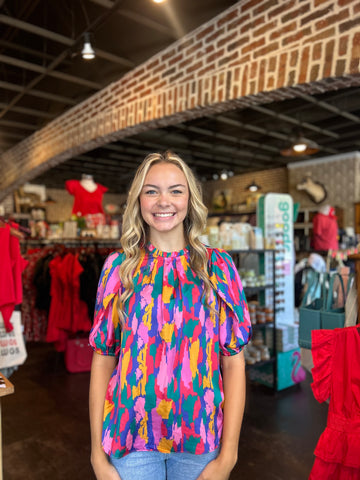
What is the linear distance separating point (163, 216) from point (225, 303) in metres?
0.37

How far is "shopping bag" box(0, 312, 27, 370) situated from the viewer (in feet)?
8.53

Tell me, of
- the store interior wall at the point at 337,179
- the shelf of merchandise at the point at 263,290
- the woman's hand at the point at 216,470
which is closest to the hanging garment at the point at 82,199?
the shelf of merchandise at the point at 263,290

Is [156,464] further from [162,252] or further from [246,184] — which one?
[246,184]

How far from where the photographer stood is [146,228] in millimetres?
1454

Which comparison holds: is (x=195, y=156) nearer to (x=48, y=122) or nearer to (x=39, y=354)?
(x=48, y=122)

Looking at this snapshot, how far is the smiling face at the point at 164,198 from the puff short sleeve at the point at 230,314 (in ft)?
0.77

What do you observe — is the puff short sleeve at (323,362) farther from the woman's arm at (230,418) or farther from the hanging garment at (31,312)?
the hanging garment at (31,312)

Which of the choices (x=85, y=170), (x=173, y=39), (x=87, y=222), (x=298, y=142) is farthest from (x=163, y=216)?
(x=85, y=170)

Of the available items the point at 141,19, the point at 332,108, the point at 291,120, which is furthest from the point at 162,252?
the point at 291,120

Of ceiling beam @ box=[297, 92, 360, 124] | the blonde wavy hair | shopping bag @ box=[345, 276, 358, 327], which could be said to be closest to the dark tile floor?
shopping bag @ box=[345, 276, 358, 327]

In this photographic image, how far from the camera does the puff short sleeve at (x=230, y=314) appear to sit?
1.27 meters

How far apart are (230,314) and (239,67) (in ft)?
9.73

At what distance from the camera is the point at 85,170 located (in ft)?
37.3

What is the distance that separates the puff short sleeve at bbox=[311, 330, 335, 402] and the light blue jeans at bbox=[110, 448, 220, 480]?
69 cm
